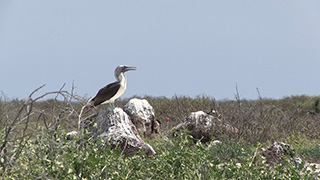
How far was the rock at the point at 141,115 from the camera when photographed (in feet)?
34.8

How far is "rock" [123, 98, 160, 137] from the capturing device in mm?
10619

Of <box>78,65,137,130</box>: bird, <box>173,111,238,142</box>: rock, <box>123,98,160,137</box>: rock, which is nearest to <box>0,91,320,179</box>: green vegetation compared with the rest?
<box>78,65,137,130</box>: bird

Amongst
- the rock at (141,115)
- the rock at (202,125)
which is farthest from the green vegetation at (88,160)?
the rock at (202,125)

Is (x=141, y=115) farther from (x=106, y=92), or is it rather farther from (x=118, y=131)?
(x=118, y=131)

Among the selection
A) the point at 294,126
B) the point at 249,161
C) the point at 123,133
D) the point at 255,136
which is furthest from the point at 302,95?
the point at 249,161

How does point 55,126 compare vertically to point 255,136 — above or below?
above

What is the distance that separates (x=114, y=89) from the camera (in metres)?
9.70

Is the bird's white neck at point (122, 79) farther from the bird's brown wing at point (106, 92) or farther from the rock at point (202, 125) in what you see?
the rock at point (202, 125)

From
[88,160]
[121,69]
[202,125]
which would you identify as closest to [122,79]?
[121,69]

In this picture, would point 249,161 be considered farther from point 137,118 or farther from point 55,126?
point 137,118

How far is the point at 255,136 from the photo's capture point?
9656 millimetres

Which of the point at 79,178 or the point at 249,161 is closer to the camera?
the point at 79,178

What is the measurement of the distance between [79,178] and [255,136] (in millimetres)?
6240

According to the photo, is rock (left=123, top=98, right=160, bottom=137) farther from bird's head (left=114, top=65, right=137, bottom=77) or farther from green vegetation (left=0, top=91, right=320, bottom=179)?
green vegetation (left=0, top=91, right=320, bottom=179)
